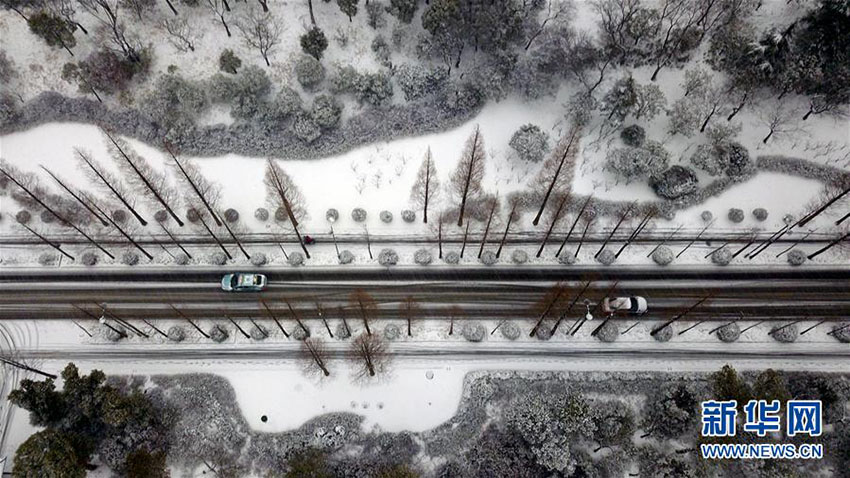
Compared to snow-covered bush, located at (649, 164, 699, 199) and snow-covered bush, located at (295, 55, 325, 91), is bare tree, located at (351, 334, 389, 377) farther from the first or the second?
snow-covered bush, located at (649, 164, 699, 199)

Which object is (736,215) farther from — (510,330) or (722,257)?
(510,330)

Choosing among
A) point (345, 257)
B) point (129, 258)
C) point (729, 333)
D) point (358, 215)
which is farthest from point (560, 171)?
point (129, 258)

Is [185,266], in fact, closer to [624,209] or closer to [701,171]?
[624,209]

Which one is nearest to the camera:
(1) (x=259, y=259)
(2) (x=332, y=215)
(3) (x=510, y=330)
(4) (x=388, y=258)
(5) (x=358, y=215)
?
(3) (x=510, y=330)

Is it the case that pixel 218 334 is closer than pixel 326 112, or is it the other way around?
pixel 218 334

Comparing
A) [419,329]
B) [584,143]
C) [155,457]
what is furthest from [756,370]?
[155,457]

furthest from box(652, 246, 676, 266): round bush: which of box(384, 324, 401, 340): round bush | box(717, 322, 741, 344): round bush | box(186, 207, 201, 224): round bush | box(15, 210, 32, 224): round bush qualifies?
box(15, 210, 32, 224): round bush
